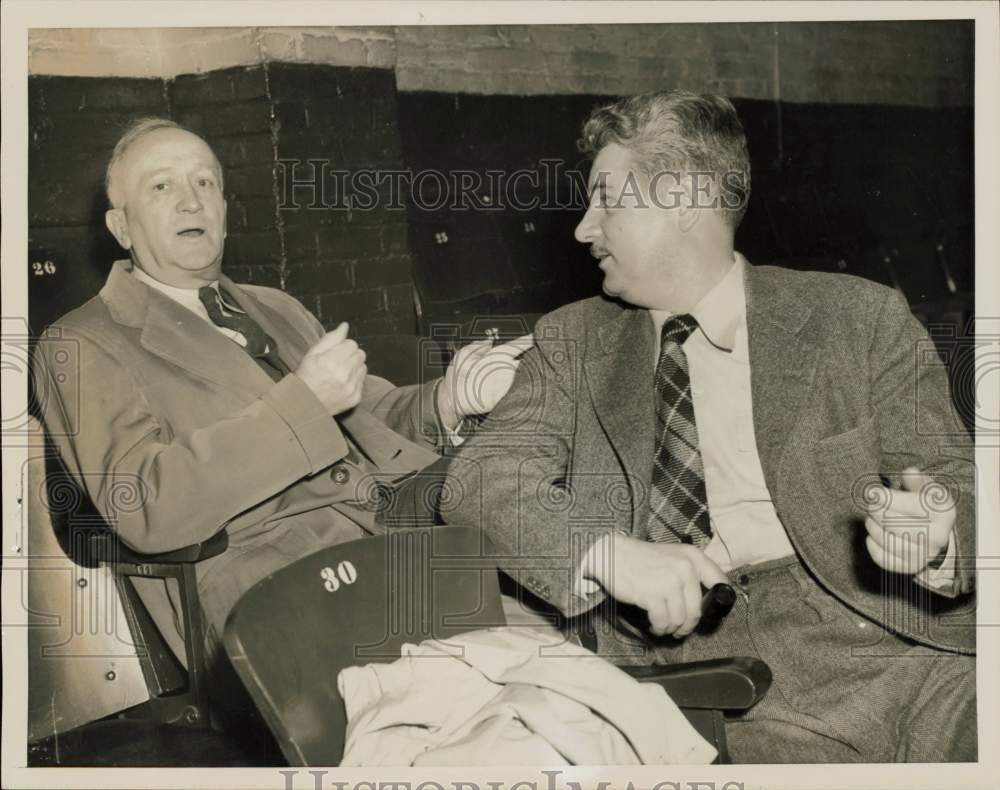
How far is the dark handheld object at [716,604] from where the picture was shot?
9.50 ft

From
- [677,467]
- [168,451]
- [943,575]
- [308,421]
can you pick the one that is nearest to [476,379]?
[308,421]

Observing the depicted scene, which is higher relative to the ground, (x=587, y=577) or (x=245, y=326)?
(x=245, y=326)

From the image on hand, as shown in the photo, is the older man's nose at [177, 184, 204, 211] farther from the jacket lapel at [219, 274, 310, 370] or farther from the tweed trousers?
the tweed trousers

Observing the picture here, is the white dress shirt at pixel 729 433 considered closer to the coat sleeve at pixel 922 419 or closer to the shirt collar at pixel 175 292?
the coat sleeve at pixel 922 419

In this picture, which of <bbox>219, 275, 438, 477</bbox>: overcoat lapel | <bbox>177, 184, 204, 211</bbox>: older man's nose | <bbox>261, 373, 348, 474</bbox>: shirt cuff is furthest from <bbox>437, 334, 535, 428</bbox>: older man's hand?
<bbox>177, 184, 204, 211</bbox>: older man's nose

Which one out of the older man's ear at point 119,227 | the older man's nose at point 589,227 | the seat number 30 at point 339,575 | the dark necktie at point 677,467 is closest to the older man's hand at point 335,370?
the seat number 30 at point 339,575

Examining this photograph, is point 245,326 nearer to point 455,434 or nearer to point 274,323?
point 274,323

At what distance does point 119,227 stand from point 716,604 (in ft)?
5.65

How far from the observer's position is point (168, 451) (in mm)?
2895

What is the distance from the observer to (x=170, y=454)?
289 cm

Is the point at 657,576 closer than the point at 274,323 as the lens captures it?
Yes

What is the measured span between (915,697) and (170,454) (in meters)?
1.92

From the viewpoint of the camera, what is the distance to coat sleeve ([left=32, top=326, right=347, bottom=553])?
2902 millimetres

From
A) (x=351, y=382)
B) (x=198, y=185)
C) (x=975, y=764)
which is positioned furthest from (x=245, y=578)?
(x=975, y=764)
